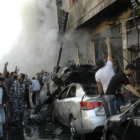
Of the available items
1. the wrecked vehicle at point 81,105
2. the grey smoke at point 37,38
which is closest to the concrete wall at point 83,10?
the grey smoke at point 37,38

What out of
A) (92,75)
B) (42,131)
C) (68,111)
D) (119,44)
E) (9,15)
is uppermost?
(9,15)

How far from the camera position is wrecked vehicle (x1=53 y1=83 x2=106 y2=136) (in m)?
6.34

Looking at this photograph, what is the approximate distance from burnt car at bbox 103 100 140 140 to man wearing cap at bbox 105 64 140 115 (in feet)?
3.52

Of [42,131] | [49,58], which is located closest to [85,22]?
[49,58]

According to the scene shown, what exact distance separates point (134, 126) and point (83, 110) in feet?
8.39

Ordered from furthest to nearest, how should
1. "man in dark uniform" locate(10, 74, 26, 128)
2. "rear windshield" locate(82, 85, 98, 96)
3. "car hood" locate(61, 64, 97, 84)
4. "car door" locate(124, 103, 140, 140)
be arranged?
1. "car hood" locate(61, 64, 97, 84)
2. "man in dark uniform" locate(10, 74, 26, 128)
3. "rear windshield" locate(82, 85, 98, 96)
4. "car door" locate(124, 103, 140, 140)

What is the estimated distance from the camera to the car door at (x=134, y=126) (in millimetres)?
4004

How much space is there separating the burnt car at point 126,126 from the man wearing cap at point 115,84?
107 cm

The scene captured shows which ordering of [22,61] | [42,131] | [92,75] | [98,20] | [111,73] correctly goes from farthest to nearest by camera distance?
[22,61]
[98,20]
[92,75]
[42,131]
[111,73]

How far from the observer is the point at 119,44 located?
1309cm

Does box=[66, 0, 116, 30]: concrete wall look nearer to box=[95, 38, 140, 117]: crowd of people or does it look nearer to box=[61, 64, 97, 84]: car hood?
box=[61, 64, 97, 84]: car hood

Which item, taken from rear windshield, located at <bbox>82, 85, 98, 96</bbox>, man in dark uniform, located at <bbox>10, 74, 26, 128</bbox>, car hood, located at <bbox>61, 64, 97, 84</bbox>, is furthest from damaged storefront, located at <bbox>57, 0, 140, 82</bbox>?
man in dark uniform, located at <bbox>10, 74, 26, 128</bbox>

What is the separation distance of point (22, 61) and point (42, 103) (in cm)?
1612

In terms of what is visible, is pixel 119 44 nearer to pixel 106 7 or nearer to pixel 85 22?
pixel 106 7
